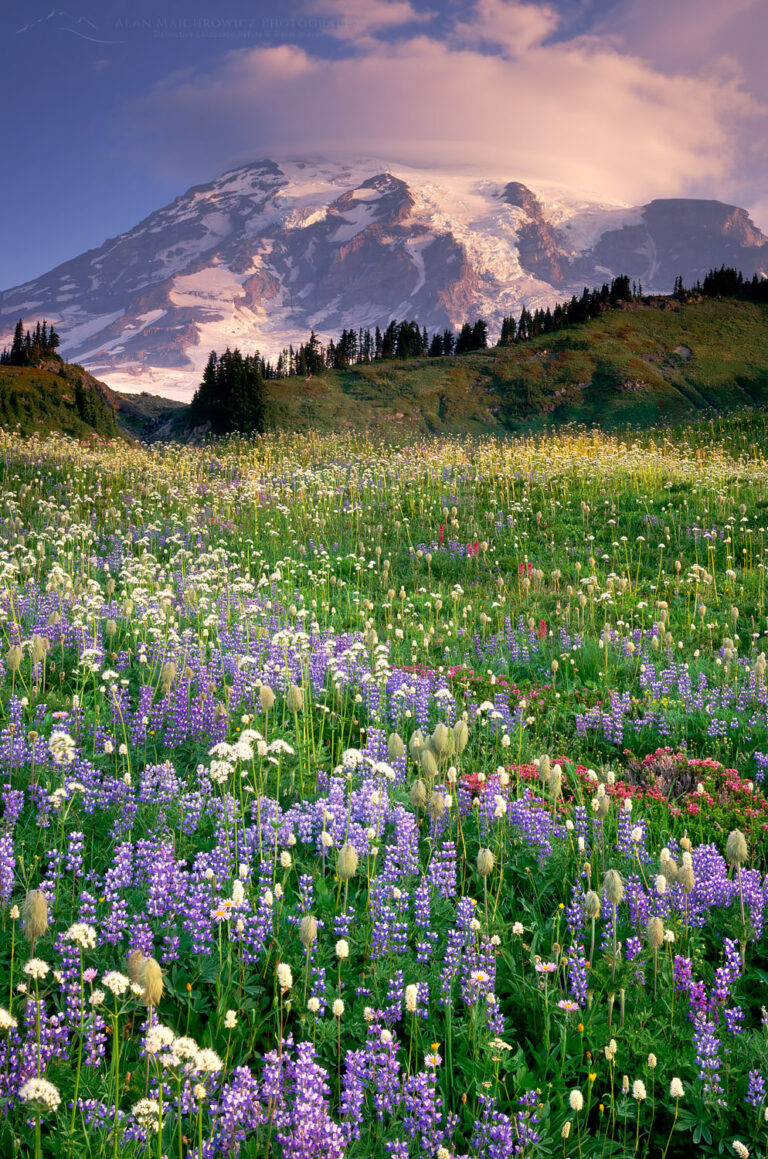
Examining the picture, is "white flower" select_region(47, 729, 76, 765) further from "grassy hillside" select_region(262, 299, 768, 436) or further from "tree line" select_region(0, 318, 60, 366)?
"tree line" select_region(0, 318, 60, 366)

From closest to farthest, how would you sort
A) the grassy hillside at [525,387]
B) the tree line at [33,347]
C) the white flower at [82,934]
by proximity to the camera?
the white flower at [82,934], the grassy hillside at [525,387], the tree line at [33,347]

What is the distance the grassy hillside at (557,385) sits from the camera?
40531 mm

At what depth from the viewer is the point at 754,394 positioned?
4578 cm

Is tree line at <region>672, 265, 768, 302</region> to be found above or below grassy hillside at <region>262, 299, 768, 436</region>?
above

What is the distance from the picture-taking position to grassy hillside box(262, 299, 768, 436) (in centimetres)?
4053

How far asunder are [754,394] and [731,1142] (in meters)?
51.6

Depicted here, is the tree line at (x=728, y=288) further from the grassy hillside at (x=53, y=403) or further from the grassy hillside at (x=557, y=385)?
the grassy hillside at (x=53, y=403)

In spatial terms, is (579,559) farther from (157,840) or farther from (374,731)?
(157,840)

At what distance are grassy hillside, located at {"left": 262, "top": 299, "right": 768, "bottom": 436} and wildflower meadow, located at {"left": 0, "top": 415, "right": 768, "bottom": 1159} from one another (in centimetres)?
2902

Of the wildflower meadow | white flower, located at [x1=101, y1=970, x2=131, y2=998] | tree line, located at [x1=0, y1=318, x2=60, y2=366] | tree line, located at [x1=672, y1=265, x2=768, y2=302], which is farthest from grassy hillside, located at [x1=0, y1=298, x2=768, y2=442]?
white flower, located at [x1=101, y1=970, x2=131, y2=998]

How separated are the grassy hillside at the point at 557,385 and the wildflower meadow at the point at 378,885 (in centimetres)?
2902

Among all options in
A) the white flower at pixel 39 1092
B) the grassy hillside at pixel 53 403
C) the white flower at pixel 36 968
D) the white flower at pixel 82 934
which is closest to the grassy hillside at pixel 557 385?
the grassy hillside at pixel 53 403

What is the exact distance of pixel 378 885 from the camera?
3.46 m

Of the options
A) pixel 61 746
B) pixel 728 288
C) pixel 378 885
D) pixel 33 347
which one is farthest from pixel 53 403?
pixel 728 288
